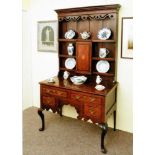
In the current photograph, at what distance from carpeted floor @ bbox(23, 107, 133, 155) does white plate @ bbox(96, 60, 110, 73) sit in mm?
937

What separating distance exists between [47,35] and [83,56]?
3.13 feet

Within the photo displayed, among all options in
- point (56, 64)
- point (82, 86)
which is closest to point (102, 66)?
point (82, 86)

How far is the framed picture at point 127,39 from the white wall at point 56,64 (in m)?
0.06

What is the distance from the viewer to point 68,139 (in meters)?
2.93

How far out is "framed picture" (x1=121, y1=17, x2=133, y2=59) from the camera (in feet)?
9.36

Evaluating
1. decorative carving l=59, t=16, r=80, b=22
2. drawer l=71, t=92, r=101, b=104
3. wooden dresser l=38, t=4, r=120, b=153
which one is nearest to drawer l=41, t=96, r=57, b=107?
wooden dresser l=38, t=4, r=120, b=153

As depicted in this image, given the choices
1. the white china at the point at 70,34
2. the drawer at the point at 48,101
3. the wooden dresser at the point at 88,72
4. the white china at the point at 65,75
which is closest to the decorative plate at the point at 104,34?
the wooden dresser at the point at 88,72

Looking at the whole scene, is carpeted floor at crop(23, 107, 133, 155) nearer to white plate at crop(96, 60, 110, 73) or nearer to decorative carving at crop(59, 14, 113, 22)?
white plate at crop(96, 60, 110, 73)

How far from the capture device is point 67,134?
307cm

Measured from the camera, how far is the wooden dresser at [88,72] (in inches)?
105

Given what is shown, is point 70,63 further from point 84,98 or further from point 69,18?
point 84,98
